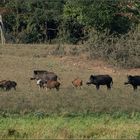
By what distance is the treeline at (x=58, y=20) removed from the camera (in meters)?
35.6

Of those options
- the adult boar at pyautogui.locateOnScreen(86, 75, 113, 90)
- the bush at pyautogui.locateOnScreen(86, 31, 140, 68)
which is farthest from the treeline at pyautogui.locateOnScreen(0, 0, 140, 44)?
the adult boar at pyautogui.locateOnScreen(86, 75, 113, 90)

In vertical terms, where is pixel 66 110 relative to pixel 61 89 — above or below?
above

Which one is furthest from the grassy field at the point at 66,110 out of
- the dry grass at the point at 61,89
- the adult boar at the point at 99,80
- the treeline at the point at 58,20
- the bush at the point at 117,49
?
the treeline at the point at 58,20

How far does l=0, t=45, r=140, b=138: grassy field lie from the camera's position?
1262 cm

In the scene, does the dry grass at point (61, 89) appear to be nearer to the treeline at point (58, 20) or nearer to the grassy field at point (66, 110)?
the grassy field at point (66, 110)

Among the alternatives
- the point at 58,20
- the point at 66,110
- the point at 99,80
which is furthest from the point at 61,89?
the point at 58,20

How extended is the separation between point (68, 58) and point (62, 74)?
4.54m

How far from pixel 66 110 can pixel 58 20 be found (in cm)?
2588

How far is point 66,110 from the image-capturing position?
54.4 ft

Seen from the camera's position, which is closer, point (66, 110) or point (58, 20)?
point (66, 110)

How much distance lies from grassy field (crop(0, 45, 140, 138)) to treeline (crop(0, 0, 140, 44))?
750 cm

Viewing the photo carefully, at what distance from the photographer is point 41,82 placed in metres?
22.2

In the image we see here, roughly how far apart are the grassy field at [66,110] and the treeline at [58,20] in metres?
7.50

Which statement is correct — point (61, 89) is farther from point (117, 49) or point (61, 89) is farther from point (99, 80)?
point (117, 49)
